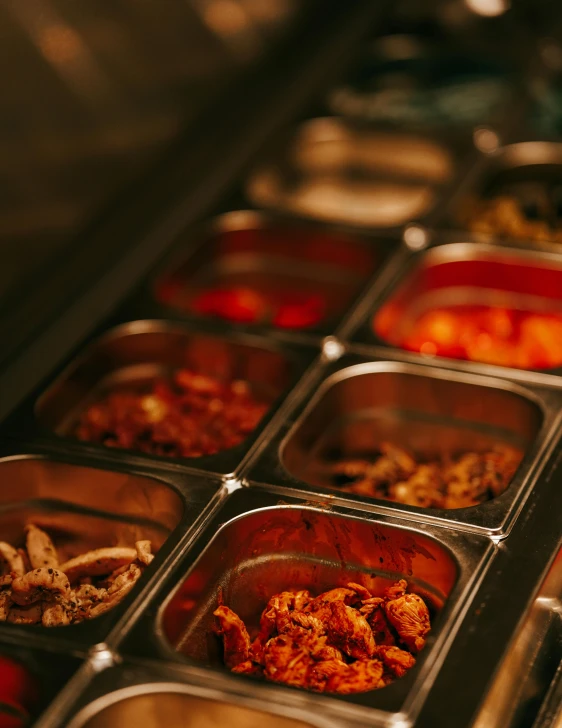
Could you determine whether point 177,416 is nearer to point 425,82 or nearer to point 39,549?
point 39,549

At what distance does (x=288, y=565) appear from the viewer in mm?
1590

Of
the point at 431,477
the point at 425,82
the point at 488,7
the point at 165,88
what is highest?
the point at 488,7

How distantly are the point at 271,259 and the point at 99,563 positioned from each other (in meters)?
1.04

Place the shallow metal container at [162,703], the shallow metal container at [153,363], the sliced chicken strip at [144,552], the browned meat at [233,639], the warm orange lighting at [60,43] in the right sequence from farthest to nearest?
1. the warm orange lighting at [60,43]
2. the shallow metal container at [153,363]
3. the sliced chicken strip at [144,552]
4. the browned meat at [233,639]
5. the shallow metal container at [162,703]

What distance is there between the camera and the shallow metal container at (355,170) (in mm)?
2742

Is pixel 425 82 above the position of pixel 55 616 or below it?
above

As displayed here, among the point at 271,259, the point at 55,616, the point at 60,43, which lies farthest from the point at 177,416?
the point at 60,43

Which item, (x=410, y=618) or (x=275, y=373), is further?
(x=275, y=373)

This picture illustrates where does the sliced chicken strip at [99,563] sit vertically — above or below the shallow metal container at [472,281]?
below

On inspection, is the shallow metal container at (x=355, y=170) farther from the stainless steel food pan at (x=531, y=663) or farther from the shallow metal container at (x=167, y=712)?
the shallow metal container at (x=167, y=712)

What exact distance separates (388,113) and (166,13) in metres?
0.72

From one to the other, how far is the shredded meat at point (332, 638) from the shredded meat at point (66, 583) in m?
0.16

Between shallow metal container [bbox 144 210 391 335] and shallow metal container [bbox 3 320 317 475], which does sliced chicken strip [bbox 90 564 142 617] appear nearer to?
shallow metal container [bbox 3 320 317 475]

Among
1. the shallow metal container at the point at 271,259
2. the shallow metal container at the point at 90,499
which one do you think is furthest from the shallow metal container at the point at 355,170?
the shallow metal container at the point at 90,499
